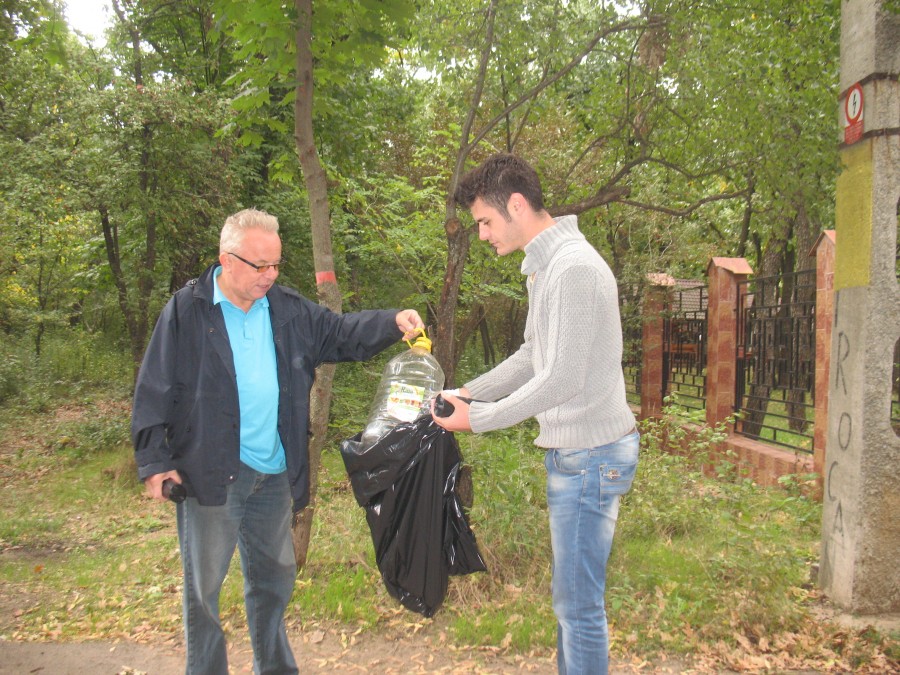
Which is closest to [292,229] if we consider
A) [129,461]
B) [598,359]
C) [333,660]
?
[129,461]

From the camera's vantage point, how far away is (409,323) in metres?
3.46

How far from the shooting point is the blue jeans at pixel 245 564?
300 cm

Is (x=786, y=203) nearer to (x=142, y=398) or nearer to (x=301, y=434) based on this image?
(x=301, y=434)

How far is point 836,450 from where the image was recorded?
4.38 m

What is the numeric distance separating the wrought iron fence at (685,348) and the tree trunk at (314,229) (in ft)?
20.5

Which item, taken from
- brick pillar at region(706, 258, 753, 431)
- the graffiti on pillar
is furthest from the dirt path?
brick pillar at region(706, 258, 753, 431)

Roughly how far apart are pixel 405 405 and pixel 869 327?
2617 millimetres

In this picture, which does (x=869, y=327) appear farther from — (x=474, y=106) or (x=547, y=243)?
(x=474, y=106)

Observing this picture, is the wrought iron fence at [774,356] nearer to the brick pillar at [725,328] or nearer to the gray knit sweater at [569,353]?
the brick pillar at [725,328]

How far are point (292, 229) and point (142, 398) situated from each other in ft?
33.1

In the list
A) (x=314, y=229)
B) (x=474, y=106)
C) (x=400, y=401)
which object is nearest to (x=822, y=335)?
(x=474, y=106)

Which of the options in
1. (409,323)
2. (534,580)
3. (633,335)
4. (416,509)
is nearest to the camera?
(416,509)

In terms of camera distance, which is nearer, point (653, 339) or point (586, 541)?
point (586, 541)

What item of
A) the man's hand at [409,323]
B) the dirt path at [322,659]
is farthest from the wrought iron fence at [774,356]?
the man's hand at [409,323]
